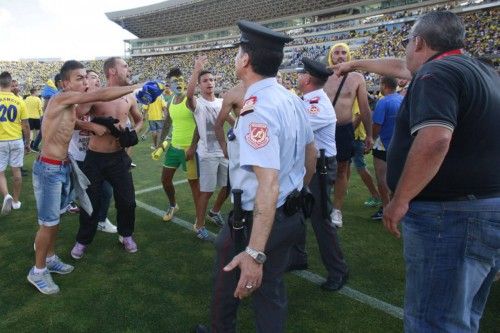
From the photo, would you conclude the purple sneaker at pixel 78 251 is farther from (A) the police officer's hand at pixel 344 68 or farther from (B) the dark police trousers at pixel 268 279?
(A) the police officer's hand at pixel 344 68

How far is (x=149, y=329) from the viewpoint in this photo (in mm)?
3135

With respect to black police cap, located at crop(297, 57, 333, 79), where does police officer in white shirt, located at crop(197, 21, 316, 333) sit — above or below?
below

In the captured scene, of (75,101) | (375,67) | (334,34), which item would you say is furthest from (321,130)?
(334,34)

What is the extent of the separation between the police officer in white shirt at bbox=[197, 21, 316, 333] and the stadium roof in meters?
44.7

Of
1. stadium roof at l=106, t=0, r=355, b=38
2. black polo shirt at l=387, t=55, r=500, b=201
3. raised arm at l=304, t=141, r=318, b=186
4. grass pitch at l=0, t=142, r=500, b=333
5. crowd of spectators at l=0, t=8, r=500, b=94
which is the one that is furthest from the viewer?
stadium roof at l=106, t=0, r=355, b=38

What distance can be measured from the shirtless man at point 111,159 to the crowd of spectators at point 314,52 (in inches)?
158

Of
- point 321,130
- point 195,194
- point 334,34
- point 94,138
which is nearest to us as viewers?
point 321,130

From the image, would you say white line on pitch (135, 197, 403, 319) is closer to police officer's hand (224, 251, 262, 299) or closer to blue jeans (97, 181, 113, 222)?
police officer's hand (224, 251, 262, 299)

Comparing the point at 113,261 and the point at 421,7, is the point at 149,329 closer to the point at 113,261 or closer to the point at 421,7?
the point at 113,261

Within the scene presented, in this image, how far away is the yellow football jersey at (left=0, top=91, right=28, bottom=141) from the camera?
636cm

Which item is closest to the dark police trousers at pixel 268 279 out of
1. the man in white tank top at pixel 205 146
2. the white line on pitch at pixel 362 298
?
the white line on pitch at pixel 362 298

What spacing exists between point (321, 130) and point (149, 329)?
8.31 ft

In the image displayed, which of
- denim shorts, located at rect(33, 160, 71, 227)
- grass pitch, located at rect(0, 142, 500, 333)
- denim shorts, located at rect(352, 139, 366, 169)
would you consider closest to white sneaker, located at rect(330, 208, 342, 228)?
grass pitch, located at rect(0, 142, 500, 333)

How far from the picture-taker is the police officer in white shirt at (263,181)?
1.84 metres
